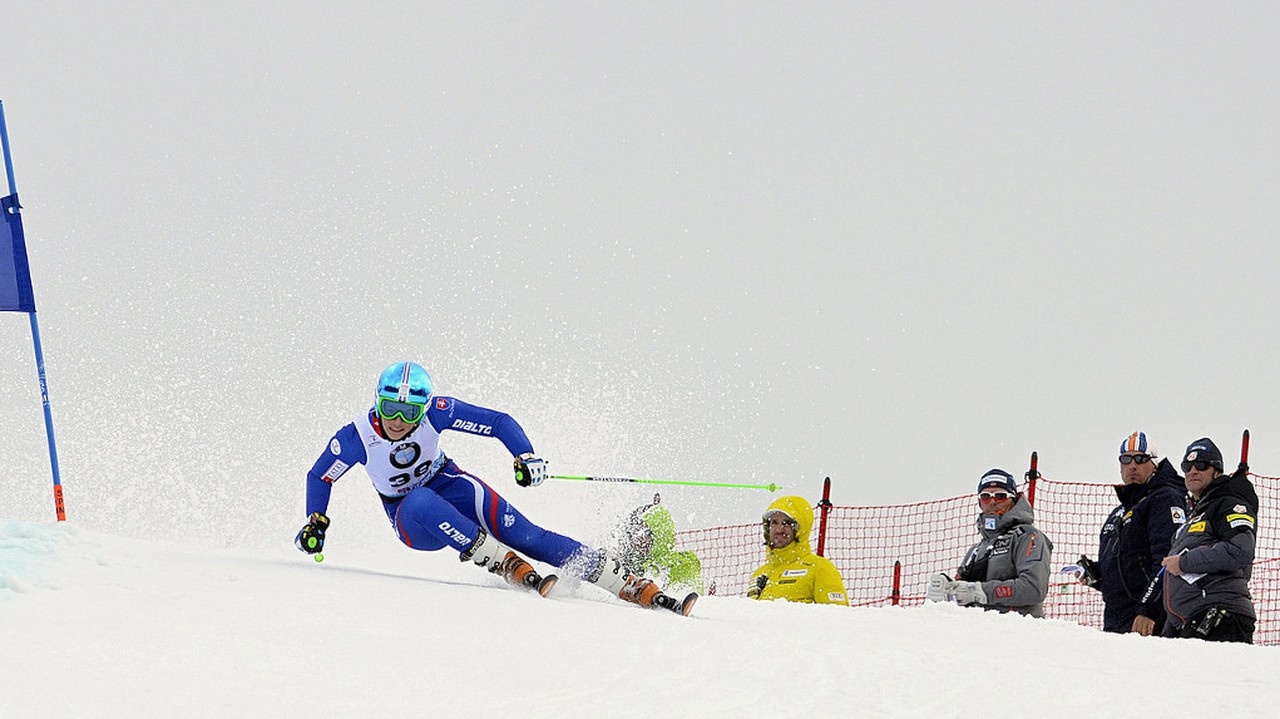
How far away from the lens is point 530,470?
557cm

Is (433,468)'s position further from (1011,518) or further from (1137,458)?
(1137,458)

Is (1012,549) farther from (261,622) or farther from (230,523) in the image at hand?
(230,523)

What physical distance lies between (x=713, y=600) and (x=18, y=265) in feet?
12.9

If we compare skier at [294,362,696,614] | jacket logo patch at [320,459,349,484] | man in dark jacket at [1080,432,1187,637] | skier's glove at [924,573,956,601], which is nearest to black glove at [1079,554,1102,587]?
man in dark jacket at [1080,432,1187,637]

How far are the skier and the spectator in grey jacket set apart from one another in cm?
167

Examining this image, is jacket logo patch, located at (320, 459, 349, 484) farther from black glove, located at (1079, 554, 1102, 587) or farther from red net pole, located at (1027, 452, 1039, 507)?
red net pole, located at (1027, 452, 1039, 507)

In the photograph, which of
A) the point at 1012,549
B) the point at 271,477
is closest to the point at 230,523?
the point at 271,477

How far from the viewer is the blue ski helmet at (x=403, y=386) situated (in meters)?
5.64

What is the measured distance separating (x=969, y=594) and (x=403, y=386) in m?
2.91

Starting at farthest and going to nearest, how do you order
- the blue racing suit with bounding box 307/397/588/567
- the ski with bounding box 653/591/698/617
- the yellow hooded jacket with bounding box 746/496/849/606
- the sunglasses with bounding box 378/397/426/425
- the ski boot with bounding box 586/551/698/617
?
1. the yellow hooded jacket with bounding box 746/496/849/606
2. the blue racing suit with bounding box 307/397/588/567
3. the sunglasses with bounding box 378/397/426/425
4. the ski boot with bounding box 586/551/698/617
5. the ski with bounding box 653/591/698/617

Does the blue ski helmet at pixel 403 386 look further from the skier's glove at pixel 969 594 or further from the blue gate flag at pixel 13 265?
the skier's glove at pixel 969 594

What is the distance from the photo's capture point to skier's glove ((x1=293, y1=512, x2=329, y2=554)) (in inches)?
222

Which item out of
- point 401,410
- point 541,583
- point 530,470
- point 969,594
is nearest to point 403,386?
point 401,410

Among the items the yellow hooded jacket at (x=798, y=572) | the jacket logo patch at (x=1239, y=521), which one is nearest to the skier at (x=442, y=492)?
the yellow hooded jacket at (x=798, y=572)
